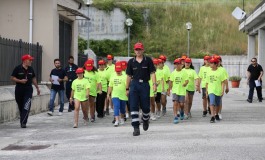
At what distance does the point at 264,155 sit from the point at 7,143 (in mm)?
5447

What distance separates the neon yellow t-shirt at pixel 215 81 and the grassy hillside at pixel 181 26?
42524mm

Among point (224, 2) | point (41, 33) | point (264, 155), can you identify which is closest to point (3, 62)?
point (41, 33)

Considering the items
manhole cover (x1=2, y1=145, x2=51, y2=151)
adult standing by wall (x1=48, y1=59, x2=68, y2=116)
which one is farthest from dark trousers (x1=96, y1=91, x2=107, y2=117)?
manhole cover (x1=2, y1=145, x2=51, y2=151)

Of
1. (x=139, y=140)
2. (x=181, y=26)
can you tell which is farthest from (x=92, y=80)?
(x=181, y=26)

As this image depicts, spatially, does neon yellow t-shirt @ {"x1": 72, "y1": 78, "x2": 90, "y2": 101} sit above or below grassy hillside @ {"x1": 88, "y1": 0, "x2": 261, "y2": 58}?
below

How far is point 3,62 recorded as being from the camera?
17.5m

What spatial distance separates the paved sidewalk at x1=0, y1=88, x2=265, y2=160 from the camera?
32.3 feet

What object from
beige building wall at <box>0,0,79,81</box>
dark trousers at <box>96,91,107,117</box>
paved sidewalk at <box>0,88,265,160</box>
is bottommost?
paved sidewalk at <box>0,88,265,160</box>

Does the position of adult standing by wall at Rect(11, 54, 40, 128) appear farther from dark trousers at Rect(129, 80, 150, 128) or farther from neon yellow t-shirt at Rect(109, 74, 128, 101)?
dark trousers at Rect(129, 80, 150, 128)

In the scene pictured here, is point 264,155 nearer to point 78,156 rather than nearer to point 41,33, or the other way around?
point 78,156

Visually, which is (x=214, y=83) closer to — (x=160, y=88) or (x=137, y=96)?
(x=160, y=88)

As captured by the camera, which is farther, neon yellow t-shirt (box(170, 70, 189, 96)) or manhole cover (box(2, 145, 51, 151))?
neon yellow t-shirt (box(170, 70, 189, 96))

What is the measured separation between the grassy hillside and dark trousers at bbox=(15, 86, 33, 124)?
43.5 m

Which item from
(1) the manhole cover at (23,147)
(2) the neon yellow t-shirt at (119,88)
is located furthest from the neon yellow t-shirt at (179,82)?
(1) the manhole cover at (23,147)
